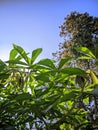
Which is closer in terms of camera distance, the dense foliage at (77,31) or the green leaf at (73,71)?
the green leaf at (73,71)

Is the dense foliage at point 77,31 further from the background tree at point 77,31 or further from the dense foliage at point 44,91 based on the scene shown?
the dense foliage at point 44,91

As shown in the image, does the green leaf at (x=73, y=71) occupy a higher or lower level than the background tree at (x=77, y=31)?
lower

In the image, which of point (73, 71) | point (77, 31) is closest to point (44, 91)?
point (73, 71)

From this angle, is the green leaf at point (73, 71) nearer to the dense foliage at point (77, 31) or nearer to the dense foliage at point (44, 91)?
the dense foliage at point (44, 91)

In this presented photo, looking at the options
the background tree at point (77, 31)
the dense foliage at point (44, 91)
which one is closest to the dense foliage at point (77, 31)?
the background tree at point (77, 31)

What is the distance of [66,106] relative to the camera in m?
0.60

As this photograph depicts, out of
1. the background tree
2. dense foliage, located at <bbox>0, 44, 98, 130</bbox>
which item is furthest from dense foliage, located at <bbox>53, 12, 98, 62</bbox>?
dense foliage, located at <bbox>0, 44, 98, 130</bbox>

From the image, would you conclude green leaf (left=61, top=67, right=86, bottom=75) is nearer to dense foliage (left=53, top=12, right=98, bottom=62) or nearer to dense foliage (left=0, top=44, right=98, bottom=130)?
dense foliage (left=0, top=44, right=98, bottom=130)

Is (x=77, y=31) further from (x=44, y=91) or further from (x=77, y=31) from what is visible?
(x=44, y=91)

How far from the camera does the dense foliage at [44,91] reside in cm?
47

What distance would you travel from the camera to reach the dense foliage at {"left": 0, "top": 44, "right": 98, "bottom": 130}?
0.47 metres

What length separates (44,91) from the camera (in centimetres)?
49

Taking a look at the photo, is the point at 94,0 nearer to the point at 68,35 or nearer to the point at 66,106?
the point at 66,106

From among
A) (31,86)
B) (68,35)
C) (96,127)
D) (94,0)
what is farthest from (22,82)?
(68,35)
